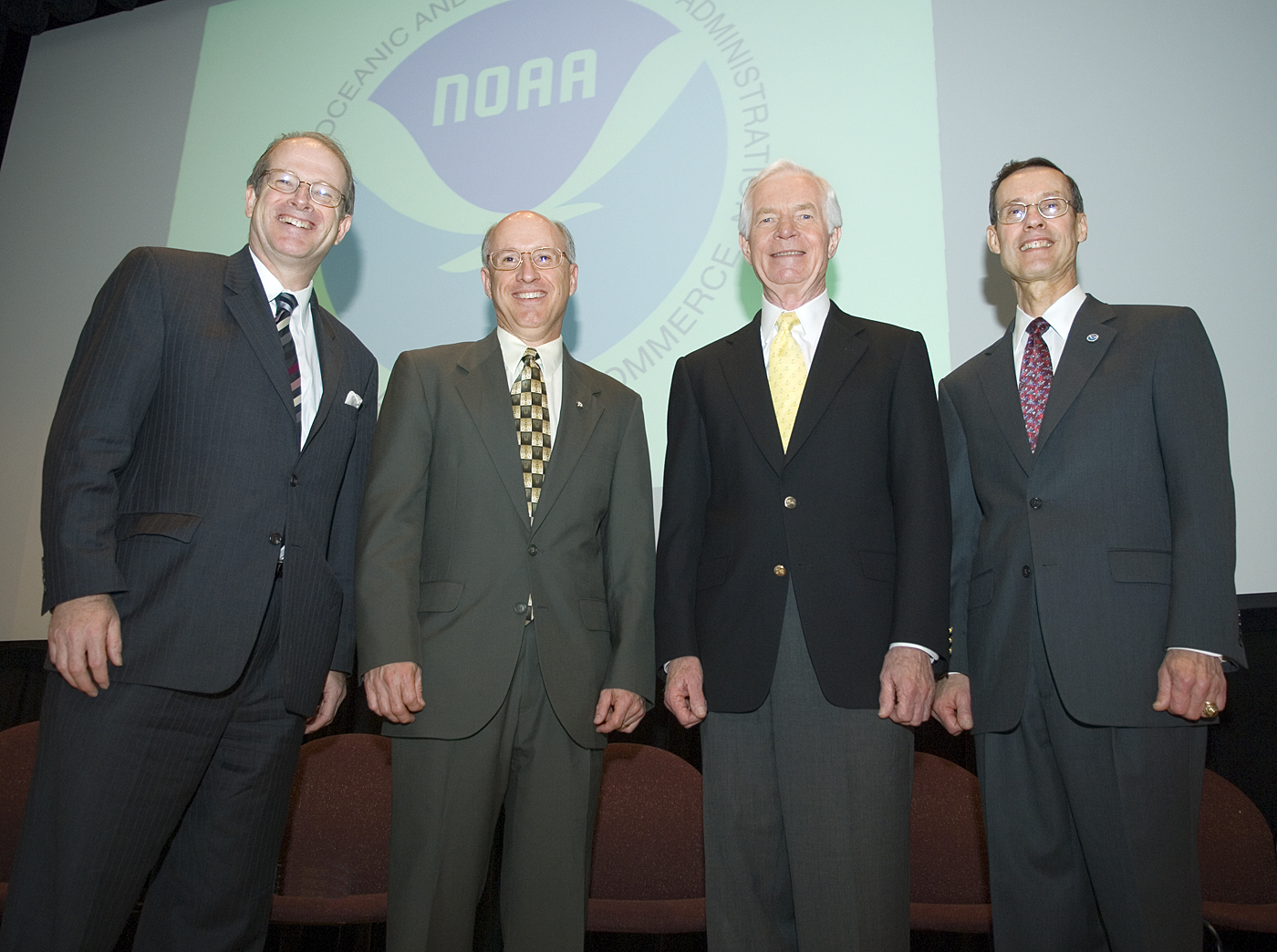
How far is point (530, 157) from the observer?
11.4ft

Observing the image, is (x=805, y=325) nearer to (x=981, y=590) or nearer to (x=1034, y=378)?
(x=1034, y=378)

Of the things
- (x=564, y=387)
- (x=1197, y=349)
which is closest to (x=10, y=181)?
(x=564, y=387)

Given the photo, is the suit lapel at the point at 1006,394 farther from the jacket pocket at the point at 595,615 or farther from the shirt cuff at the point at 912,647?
the jacket pocket at the point at 595,615

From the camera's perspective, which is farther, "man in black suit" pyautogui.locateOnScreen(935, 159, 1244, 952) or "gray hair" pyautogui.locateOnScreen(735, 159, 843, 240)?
"gray hair" pyautogui.locateOnScreen(735, 159, 843, 240)

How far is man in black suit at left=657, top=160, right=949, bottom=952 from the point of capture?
1.74m

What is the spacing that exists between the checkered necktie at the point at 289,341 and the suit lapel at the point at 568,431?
0.53m

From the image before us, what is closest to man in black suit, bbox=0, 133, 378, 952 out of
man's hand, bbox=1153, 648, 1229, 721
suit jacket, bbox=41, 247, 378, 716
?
suit jacket, bbox=41, 247, 378, 716

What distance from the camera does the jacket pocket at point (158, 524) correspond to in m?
1.75

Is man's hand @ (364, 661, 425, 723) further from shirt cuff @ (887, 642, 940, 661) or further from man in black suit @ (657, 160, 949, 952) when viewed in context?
shirt cuff @ (887, 642, 940, 661)

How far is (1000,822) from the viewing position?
1.87 m

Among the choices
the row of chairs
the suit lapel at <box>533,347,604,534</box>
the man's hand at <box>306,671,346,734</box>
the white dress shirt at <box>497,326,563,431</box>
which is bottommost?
the row of chairs

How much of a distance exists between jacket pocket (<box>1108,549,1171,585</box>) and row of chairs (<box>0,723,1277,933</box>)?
40.6 inches

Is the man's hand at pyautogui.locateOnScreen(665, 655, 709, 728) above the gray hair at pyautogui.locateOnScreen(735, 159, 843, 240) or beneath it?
beneath

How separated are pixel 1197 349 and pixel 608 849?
6.49 ft
